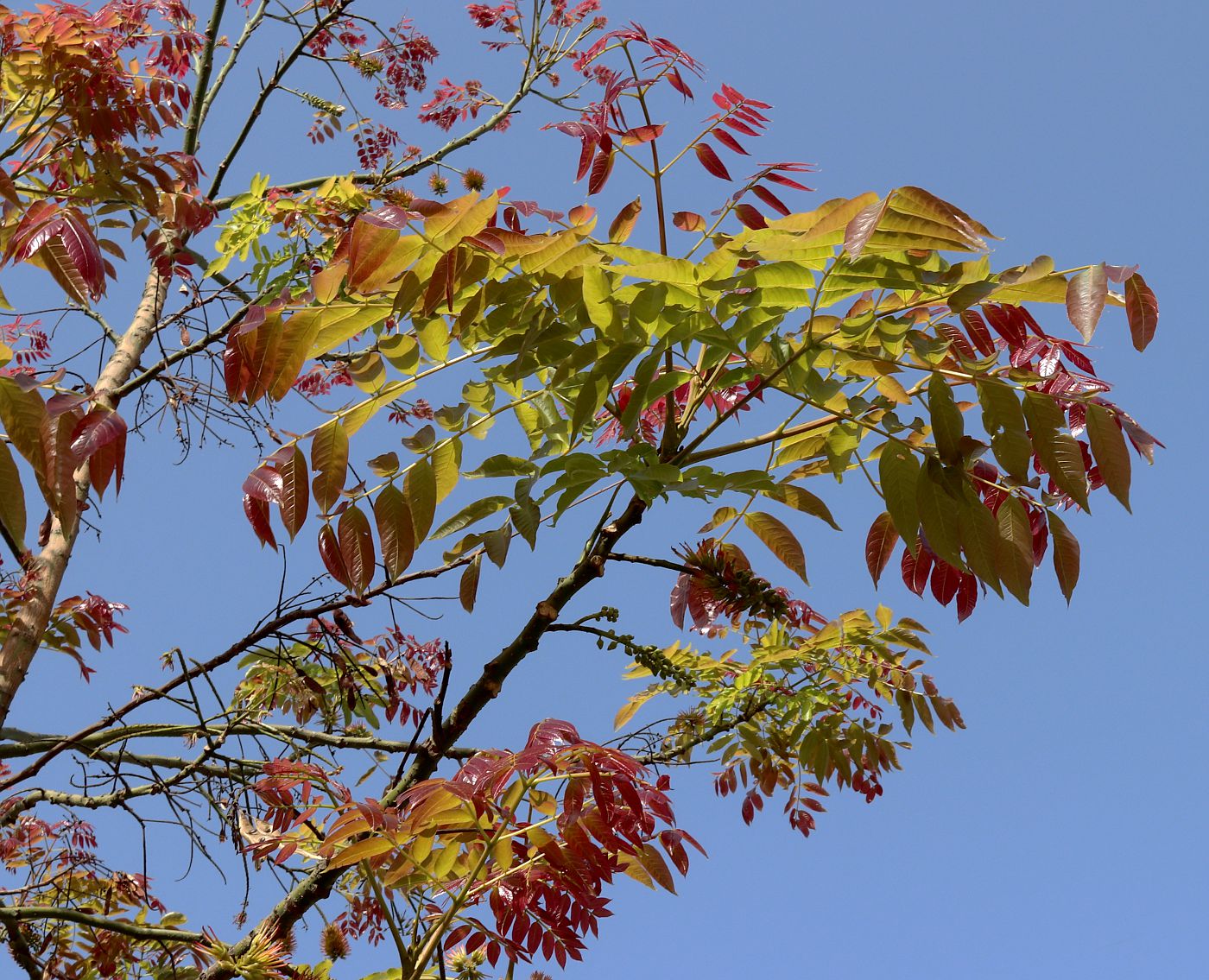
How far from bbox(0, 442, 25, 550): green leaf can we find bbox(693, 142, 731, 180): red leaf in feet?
4.62

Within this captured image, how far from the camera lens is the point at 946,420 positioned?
5.07 ft

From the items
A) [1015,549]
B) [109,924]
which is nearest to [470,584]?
[1015,549]

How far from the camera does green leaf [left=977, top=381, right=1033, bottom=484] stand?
5.08ft

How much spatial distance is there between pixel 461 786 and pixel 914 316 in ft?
3.47

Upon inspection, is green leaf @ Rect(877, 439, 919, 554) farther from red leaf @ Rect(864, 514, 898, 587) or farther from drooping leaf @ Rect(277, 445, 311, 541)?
drooping leaf @ Rect(277, 445, 311, 541)

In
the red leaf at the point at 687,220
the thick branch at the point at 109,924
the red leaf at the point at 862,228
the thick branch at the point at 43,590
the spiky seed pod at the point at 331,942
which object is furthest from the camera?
the thick branch at the point at 43,590

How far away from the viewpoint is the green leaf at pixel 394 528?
5.44 ft

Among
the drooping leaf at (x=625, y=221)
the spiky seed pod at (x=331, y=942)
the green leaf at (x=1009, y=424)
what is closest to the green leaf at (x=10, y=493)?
the drooping leaf at (x=625, y=221)

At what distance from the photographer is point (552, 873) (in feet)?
5.59

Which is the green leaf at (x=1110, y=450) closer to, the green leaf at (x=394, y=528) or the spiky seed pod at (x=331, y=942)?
the green leaf at (x=394, y=528)

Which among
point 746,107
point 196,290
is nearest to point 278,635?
point 746,107

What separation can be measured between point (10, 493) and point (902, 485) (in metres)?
1.38

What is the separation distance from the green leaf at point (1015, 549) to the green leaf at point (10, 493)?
1493 mm

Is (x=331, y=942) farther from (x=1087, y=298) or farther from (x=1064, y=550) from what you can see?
(x=1087, y=298)
